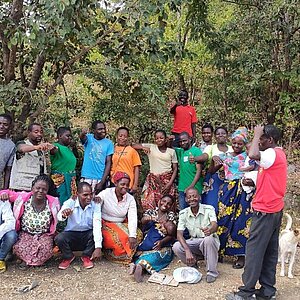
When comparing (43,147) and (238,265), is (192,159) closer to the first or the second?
(238,265)

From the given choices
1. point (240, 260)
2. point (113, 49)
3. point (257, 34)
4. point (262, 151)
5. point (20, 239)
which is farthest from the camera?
point (257, 34)

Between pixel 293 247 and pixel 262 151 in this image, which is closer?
pixel 262 151

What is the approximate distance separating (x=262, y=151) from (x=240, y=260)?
61.7 inches

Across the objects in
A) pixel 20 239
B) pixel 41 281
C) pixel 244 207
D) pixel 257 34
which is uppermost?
pixel 257 34

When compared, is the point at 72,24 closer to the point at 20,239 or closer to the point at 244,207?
the point at 20,239

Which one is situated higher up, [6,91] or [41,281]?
[6,91]

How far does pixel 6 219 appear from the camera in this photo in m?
4.43

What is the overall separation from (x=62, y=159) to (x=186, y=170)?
4.51ft

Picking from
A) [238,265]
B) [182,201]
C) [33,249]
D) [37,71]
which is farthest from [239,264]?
[37,71]

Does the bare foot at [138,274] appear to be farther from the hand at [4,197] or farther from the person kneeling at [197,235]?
the hand at [4,197]

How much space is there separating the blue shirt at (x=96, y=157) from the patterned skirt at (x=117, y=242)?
627 mm

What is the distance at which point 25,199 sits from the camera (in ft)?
14.8

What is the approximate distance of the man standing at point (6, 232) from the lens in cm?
440

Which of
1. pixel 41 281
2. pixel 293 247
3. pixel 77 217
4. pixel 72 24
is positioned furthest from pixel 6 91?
pixel 293 247
